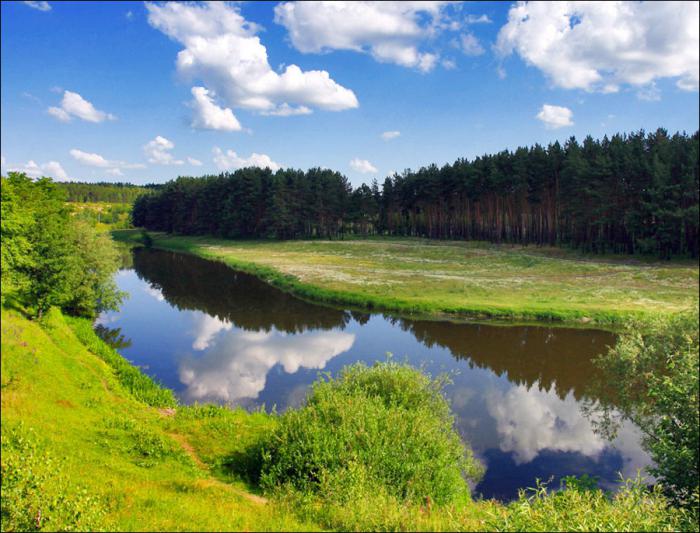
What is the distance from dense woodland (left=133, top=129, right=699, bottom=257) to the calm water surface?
453 inches

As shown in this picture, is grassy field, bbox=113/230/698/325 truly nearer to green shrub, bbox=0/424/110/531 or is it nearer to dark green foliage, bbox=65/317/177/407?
green shrub, bbox=0/424/110/531

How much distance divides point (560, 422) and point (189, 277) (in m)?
71.0

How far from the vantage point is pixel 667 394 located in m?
17.1

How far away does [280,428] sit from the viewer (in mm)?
18000

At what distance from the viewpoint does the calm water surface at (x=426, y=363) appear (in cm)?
2300

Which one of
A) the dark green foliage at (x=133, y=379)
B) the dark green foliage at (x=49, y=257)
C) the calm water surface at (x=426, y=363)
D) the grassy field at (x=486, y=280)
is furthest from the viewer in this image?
the grassy field at (x=486, y=280)

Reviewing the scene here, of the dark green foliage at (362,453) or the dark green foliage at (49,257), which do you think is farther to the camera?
the dark green foliage at (49,257)

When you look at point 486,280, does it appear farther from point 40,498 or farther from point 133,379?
point 40,498

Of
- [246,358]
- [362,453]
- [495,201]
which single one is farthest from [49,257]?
[495,201]

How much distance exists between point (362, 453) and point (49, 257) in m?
32.6

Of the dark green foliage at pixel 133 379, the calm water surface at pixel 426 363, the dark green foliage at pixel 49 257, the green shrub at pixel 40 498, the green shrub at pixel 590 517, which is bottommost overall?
the calm water surface at pixel 426 363

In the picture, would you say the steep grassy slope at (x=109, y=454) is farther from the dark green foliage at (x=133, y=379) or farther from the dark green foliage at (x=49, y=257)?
the dark green foliage at (x=49, y=257)

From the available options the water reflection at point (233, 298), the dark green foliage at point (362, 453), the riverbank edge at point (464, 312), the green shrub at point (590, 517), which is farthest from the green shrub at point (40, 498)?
the water reflection at point (233, 298)

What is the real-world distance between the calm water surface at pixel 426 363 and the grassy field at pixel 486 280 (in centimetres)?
385
